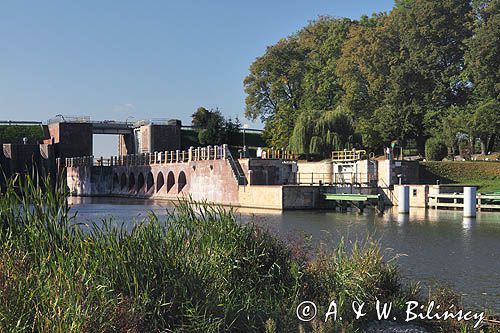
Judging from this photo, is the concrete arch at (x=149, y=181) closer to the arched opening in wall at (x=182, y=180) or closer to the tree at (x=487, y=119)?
the arched opening in wall at (x=182, y=180)

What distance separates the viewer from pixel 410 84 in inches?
2116

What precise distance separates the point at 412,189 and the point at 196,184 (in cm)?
1905

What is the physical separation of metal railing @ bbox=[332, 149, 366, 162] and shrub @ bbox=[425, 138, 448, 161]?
517 cm

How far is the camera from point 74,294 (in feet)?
24.2

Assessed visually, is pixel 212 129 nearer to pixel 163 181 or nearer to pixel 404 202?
pixel 163 181

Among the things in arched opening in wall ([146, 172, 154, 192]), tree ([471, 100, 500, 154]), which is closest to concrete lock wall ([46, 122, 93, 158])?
arched opening in wall ([146, 172, 154, 192])

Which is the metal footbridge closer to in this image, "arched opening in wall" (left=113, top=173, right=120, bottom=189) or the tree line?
the tree line

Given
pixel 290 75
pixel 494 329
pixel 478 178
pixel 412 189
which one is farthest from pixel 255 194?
pixel 494 329

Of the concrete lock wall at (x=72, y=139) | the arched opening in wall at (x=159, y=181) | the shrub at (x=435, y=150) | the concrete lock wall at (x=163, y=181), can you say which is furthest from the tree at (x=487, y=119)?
the concrete lock wall at (x=72, y=139)

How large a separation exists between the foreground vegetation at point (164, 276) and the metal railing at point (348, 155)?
3834 cm

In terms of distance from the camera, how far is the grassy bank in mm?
45938

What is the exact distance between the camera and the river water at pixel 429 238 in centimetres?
1487

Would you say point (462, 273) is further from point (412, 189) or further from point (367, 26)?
point (367, 26)

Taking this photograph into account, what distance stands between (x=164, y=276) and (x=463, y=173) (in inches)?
1642
